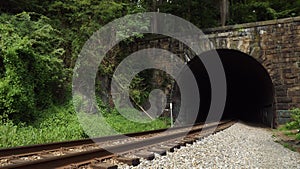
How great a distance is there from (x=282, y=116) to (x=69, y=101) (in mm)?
9246

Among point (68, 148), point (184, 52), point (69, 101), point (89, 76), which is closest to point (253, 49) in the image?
point (184, 52)

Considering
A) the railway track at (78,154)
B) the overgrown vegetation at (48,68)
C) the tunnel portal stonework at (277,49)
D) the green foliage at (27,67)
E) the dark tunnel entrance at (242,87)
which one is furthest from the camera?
the dark tunnel entrance at (242,87)

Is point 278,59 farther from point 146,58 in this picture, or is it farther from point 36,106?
point 36,106

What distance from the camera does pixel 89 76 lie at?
12922mm

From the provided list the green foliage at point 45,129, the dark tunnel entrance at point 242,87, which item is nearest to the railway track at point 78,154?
the green foliage at point 45,129

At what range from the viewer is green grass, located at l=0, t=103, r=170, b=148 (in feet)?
24.6

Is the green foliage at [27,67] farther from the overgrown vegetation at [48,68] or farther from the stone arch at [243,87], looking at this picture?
the stone arch at [243,87]

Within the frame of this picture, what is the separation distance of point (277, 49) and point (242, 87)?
36.6 ft

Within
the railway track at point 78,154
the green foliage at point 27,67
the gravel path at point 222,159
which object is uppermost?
the green foliage at point 27,67

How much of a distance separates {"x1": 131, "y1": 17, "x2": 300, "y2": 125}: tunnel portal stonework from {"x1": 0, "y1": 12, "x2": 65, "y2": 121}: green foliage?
7933mm

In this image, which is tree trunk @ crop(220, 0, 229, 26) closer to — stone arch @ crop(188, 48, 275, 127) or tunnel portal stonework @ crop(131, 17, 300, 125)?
stone arch @ crop(188, 48, 275, 127)

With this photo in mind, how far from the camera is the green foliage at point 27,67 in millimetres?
9188

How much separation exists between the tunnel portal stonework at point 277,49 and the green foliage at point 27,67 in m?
7.93

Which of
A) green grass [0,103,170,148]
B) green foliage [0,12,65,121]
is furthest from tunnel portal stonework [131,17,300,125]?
green foliage [0,12,65,121]
